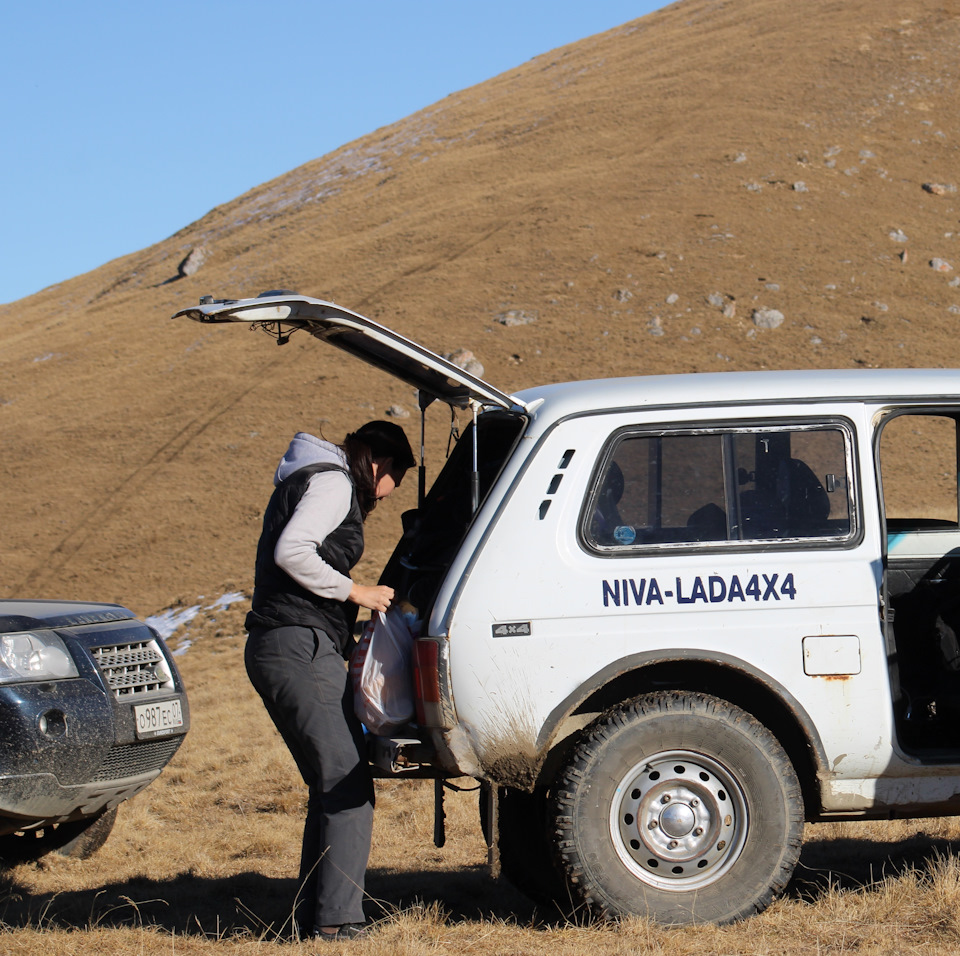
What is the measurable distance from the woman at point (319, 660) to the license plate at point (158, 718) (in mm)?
786

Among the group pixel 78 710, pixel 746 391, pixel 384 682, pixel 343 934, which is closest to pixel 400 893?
pixel 343 934

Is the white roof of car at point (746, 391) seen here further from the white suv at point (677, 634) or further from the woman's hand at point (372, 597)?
the woman's hand at point (372, 597)

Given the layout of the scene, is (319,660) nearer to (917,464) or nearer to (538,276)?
(917,464)

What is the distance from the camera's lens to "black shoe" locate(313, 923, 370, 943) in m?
4.39

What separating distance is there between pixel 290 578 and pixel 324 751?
673 millimetres

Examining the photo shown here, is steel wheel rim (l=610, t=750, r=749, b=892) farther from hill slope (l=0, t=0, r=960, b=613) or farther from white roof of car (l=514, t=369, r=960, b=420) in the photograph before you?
hill slope (l=0, t=0, r=960, b=613)

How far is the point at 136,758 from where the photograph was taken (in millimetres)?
5035

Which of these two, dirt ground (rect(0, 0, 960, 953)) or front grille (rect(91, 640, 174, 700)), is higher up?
dirt ground (rect(0, 0, 960, 953))

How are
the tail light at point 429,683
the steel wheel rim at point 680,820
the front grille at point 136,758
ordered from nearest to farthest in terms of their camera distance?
the tail light at point 429,683 → the steel wheel rim at point 680,820 → the front grille at point 136,758

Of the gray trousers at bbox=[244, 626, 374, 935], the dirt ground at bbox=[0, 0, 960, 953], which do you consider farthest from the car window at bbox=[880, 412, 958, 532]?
the gray trousers at bbox=[244, 626, 374, 935]

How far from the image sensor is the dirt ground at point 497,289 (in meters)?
28.5

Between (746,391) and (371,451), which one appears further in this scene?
(371,451)

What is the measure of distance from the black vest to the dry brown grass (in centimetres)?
119

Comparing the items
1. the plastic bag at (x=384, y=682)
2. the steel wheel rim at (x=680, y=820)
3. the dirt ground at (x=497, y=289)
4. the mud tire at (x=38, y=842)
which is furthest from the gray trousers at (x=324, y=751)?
the dirt ground at (x=497, y=289)
